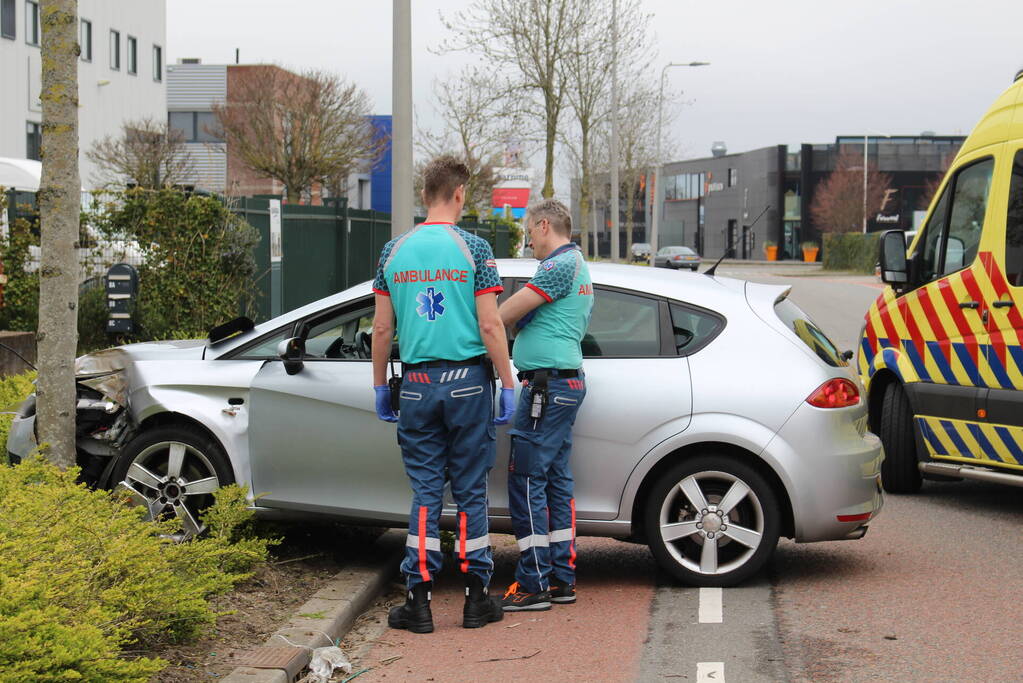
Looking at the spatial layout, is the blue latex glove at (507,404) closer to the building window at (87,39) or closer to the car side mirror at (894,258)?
the car side mirror at (894,258)

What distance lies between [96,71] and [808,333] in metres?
42.9

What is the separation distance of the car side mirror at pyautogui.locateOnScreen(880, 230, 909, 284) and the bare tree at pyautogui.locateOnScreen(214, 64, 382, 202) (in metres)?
36.8

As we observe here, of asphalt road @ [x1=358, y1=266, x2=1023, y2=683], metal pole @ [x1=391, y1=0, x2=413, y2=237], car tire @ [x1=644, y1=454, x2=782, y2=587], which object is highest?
metal pole @ [x1=391, y1=0, x2=413, y2=237]

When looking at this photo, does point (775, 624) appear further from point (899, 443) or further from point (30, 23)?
point (30, 23)

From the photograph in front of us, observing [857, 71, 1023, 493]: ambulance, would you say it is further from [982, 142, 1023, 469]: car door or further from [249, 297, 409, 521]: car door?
[249, 297, 409, 521]: car door

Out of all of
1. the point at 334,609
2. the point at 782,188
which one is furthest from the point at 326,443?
the point at 782,188

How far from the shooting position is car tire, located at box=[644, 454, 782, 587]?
6160 mm

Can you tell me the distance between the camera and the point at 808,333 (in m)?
6.55

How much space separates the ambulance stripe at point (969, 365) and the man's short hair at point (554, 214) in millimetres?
3203

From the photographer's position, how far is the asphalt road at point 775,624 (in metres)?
5.11

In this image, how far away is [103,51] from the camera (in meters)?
45.9

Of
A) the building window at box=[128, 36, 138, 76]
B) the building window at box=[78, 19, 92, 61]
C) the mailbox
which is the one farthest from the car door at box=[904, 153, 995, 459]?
the building window at box=[128, 36, 138, 76]

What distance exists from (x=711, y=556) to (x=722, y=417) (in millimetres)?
688

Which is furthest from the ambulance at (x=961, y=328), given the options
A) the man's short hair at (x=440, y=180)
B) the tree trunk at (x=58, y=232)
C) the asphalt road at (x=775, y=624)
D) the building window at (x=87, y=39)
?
the building window at (x=87, y=39)
